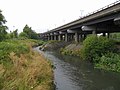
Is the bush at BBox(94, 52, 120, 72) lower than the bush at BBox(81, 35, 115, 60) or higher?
lower

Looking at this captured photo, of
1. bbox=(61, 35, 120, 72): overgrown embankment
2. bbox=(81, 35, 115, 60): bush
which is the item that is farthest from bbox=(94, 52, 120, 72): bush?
bbox=(81, 35, 115, 60): bush

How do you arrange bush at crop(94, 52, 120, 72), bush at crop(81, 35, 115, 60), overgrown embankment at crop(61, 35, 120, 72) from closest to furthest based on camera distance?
bush at crop(94, 52, 120, 72)
overgrown embankment at crop(61, 35, 120, 72)
bush at crop(81, 35, 115, 60)

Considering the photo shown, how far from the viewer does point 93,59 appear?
140 ft

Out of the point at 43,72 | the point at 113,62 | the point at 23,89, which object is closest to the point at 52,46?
the point at 113,62

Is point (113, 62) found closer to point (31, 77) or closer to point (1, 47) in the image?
point (1, 47)

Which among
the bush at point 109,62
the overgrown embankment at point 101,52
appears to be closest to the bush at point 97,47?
the overgrown embankment at point 101,52

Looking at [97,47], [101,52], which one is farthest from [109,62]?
[97,47]

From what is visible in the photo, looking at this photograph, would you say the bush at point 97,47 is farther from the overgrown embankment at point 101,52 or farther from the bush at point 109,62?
the bush at point 109,62

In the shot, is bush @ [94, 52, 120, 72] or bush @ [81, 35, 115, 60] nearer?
bush @ [94, 52, 120, 72]

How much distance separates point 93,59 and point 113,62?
5.64 meters

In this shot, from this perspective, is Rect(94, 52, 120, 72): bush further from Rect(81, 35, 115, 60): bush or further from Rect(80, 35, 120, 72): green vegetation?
Rect(81, 35, 115, 60): bush

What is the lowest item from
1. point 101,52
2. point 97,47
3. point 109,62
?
point 109,62

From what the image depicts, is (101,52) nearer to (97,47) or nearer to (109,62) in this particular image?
(97,47)

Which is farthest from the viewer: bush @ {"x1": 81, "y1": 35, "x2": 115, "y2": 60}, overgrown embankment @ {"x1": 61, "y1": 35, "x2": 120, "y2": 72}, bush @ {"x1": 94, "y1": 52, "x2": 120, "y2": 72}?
bush @ {"x1": 81, "y1": 35, "x2": 115, "y2": 60}
